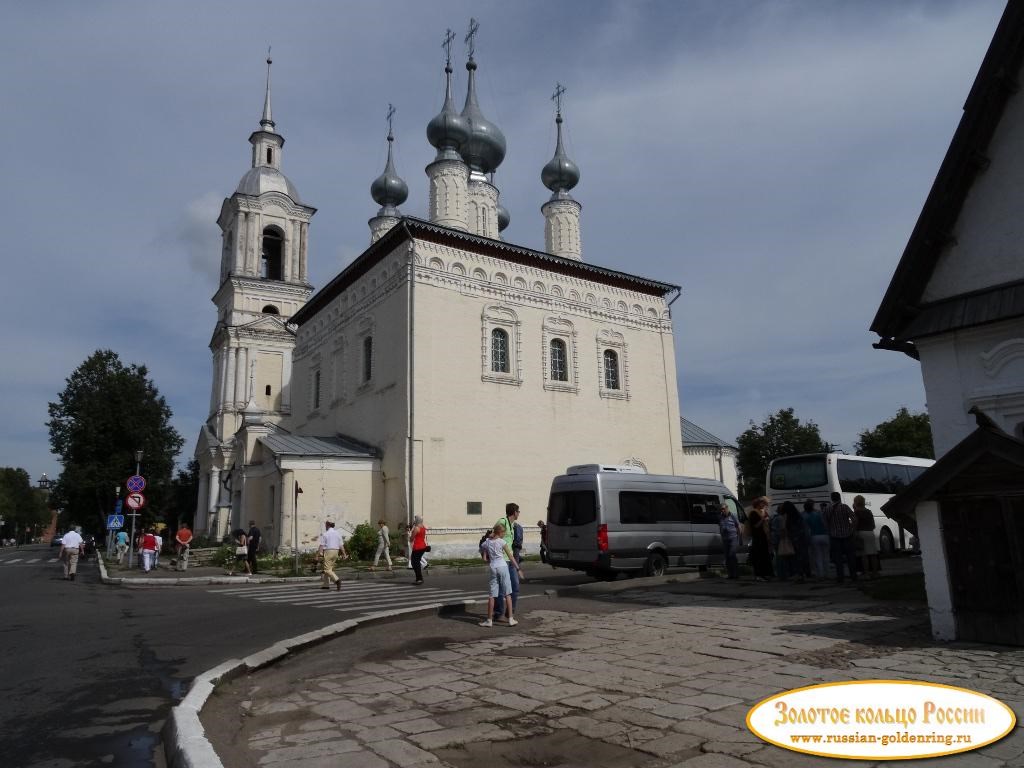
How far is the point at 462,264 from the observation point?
2720 cm

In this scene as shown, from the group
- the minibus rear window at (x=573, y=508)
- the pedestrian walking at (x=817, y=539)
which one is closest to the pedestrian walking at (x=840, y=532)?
the pedestrian walking at (x=817, y=539)

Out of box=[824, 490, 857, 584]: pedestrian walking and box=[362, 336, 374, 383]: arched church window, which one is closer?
box=[824, 490, 857, 584]: pedestrian walking

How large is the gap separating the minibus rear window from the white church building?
856cm

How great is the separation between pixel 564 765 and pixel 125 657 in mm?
6210

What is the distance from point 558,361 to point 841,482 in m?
12.5

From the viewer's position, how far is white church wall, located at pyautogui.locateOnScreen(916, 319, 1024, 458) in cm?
976

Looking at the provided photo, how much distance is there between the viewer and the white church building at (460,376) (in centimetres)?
2536

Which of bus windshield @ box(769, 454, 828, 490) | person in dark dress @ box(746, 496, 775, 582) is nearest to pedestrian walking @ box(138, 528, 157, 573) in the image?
person in dark dress @ box(746, 496, 775, 582)

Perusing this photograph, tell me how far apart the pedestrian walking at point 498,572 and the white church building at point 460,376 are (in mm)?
12724

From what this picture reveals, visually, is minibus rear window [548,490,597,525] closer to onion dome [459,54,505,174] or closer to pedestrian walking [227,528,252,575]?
pedestrian walking [227,528,252,575]

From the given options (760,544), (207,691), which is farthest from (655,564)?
(207,691)

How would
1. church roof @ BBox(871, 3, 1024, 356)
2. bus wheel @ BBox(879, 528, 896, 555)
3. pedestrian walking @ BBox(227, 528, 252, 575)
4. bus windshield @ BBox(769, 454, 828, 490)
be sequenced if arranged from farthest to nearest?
bus wheel @ BBox(879, 528, 896, 555) < pedestrian walking @ BBox(227, 528, 252, 575) < bus windshield @ BBox(769, 454, 828, 490) < church roof @ BBox(871, 3, 1024, 356)

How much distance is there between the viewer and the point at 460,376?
26375mm

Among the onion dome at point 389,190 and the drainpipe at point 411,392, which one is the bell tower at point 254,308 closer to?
the onion dome at point 389,190
